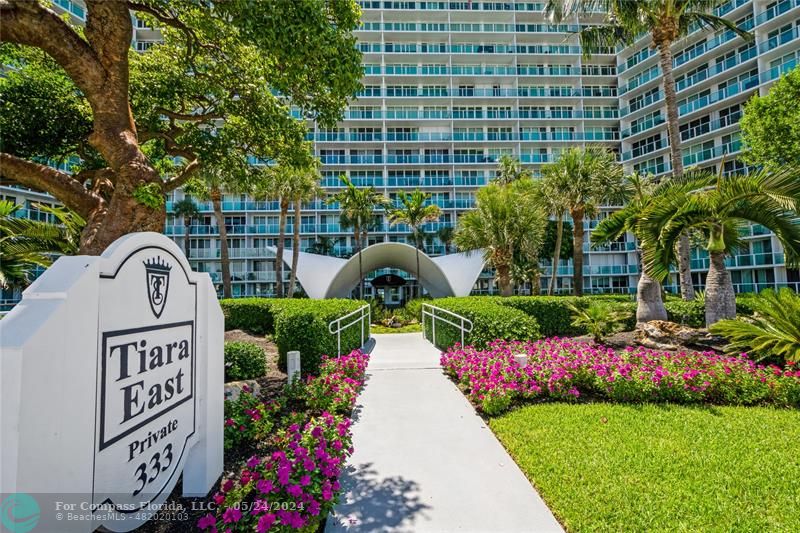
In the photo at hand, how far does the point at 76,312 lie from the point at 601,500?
14.1ft

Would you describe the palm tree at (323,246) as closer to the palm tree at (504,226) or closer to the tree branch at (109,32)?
the palm tree at (504,226)

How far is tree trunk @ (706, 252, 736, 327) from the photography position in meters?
8.70

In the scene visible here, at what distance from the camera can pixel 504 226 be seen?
16.7 metres

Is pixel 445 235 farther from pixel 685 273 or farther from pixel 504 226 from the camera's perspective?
pixel 685 273

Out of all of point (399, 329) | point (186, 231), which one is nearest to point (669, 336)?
point (399, 329)

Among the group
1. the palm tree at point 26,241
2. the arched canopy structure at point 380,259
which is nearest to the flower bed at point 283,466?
the palm tree at point 26,241

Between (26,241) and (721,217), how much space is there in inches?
628

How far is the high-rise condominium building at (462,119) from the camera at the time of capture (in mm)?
35594

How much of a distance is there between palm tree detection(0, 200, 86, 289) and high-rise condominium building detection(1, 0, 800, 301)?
25.9 metres

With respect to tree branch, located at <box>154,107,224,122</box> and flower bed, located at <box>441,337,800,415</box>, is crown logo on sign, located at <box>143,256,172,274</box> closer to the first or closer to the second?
flower bed, located at <box>441,337,800,415</box>

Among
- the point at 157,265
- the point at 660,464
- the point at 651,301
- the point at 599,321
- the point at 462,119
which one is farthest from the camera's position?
the point at 462,119

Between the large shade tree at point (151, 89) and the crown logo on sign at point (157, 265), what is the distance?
2.08 m

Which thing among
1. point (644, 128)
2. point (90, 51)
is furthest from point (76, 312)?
point (644, 128)

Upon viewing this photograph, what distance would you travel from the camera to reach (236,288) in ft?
116
